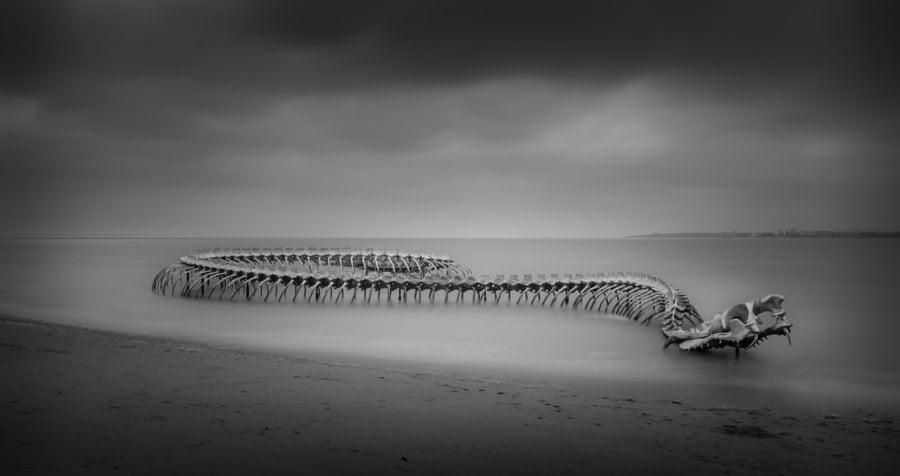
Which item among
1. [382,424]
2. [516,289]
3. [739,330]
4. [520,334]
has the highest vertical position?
[516,289]

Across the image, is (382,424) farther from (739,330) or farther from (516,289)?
(516,289)

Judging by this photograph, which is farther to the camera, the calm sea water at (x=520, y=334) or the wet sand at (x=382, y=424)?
the calm sea water at (x=520, y=334)

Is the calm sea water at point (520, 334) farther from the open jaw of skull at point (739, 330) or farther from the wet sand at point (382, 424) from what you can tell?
the wet sand at point (382, 424)

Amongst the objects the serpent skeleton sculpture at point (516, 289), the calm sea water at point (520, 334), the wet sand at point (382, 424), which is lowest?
the wet sand at point (382, 424)

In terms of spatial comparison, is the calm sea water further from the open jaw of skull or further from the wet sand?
the wet sand

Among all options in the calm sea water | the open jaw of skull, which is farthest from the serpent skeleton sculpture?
the calm sea water

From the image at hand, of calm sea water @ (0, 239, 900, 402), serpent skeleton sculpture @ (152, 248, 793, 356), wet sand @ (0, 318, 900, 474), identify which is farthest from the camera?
serpent skeleton sculpture @ (152, 248, 793, 356)

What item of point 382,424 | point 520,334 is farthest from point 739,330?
point 382,424

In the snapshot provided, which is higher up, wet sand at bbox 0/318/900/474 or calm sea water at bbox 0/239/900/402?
calm sea water at bbox 0/239/900/402

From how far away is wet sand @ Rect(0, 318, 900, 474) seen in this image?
6.36m

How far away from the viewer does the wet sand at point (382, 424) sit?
6.36 m

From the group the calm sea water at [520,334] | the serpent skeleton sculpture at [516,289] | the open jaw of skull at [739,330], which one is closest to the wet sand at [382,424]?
the calm sea water at [520,334]

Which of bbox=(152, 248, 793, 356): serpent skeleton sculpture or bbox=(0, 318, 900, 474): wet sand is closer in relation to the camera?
bbox=(0, 318, 900, 474): wet sand

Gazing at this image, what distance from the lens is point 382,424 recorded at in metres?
7.86
